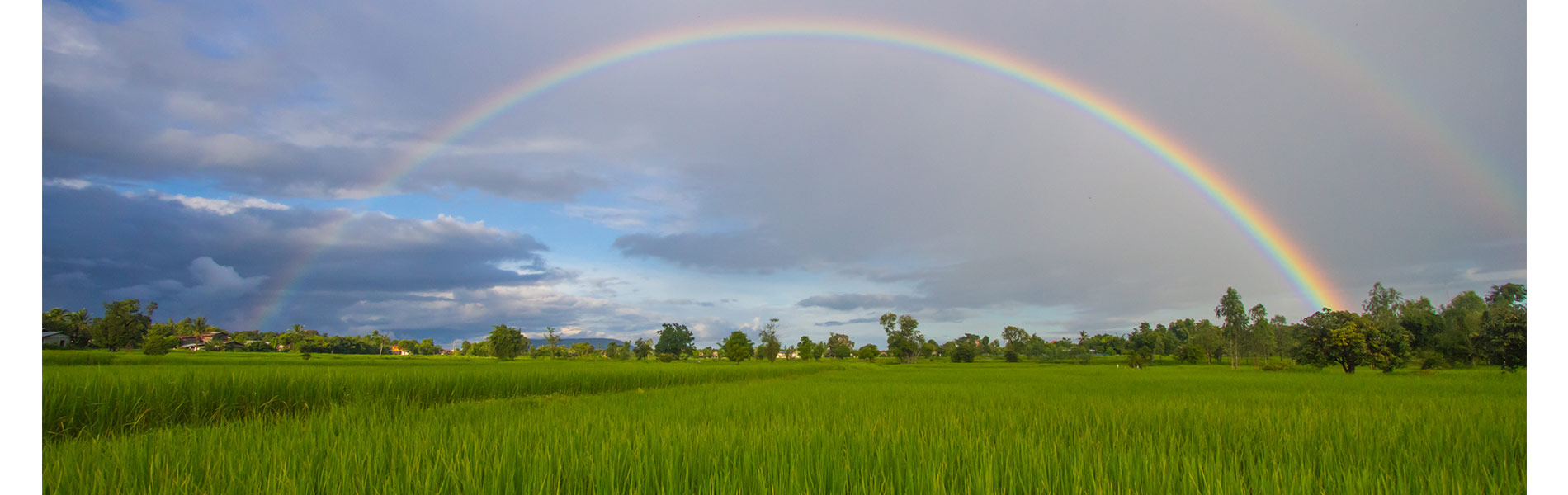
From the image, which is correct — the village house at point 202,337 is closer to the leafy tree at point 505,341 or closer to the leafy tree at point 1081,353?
the leafy tree at point 505,341

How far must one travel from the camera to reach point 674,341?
117m

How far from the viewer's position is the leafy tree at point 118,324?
4881 cm

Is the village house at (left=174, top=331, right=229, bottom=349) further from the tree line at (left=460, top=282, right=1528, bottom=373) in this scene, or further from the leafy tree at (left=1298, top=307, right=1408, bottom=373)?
the leafy tree at (left=1298, top=307, right=1408, bottom=373)

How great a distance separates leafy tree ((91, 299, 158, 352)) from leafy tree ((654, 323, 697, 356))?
73327 millimetres

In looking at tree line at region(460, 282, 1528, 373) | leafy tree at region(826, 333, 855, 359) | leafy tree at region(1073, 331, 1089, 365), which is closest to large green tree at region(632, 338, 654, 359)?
tree line at region(460, 282, 1528, 373)

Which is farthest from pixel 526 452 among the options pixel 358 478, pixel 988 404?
pixel 988 404

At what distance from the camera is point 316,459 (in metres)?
3.58

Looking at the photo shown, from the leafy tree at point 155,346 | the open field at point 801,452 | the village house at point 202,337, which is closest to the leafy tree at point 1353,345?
the open field at point 801,452

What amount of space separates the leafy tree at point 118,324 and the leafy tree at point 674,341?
7333 cm

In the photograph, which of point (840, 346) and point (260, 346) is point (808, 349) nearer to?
point (840, 346)

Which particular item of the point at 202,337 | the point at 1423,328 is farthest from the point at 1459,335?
the point at 202,337

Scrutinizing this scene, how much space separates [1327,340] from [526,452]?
141 feet

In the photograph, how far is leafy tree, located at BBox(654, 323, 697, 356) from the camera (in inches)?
4587

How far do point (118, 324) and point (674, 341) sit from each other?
77831 millimetres
